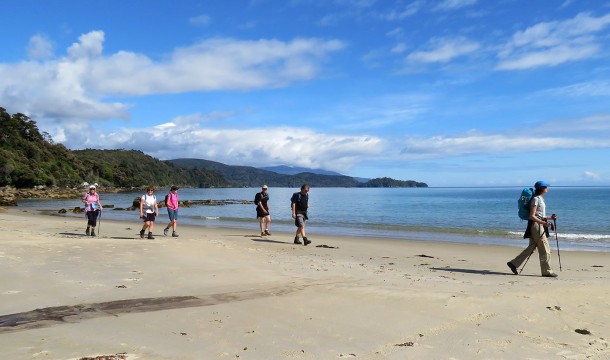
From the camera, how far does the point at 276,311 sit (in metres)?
6.55

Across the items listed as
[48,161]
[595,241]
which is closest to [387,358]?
[595,241]

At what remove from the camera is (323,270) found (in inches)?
416

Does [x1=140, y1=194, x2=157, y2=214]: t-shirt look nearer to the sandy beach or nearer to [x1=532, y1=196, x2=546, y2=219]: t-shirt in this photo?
the sandy beach

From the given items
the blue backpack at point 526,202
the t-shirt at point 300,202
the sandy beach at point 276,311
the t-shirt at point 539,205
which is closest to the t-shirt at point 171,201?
the t-shirt at point 300,202

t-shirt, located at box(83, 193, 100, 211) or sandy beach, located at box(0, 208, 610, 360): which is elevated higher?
t-shirt, located at box(83, 193, 100, 211)

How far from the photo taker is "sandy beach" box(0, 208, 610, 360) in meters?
5.05

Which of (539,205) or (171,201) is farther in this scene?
(171,201)

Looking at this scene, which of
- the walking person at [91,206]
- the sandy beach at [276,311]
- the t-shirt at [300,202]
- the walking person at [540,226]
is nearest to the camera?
the sandy beach at [276,311]

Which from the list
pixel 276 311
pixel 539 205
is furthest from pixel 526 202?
pixel 276 311

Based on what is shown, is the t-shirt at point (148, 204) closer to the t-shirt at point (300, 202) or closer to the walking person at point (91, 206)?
the walking person at point (91, 206)

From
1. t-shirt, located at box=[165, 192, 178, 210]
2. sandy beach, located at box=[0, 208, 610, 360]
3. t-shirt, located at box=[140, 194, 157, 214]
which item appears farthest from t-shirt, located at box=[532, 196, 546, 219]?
t-shirt, located at box=[165, 192, 178, 210]

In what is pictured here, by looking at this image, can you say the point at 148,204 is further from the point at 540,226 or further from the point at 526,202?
the point at 540,226

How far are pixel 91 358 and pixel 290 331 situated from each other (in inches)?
89.5

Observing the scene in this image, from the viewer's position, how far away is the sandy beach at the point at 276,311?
5051mm
